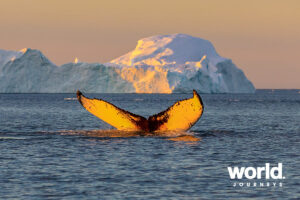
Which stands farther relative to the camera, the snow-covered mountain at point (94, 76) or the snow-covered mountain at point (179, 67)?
the snow-covered mountain at point (179, 67)

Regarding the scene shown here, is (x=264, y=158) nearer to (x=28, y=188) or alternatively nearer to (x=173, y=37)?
(x=28, y=188)

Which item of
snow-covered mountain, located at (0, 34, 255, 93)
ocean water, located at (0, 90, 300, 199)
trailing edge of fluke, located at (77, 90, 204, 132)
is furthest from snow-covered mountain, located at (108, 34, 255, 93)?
trailing edge of fluke, located at (77, 90, 204, 132)

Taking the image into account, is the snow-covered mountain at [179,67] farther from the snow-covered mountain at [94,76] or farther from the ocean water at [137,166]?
the ocean water at [137,166]

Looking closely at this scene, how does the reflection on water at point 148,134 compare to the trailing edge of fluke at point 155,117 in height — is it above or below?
below

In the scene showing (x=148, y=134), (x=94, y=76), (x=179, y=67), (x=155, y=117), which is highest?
(x=179, y=67)

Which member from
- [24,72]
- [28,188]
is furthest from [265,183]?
[24,72]

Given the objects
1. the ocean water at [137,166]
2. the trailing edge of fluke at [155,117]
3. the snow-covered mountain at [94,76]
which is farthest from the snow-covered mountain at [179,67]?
the trailing edge of fluke at [155,117]

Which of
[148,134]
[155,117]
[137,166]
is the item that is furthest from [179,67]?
[137,166]

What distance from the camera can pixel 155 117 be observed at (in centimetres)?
2303

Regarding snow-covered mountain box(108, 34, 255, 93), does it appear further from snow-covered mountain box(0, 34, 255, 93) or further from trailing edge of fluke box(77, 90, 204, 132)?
trailing edge of fluke box(77, 90, 204, 132)

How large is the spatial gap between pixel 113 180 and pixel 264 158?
693 centimetres

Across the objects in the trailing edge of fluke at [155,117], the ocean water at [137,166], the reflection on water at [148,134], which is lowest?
the ocean water at [137,166]

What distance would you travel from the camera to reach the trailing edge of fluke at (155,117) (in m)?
21.3

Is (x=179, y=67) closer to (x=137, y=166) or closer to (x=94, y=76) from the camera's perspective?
(x=94, y=76)
